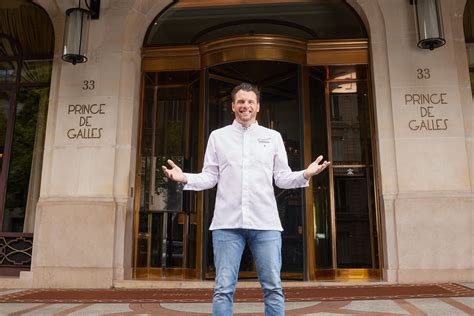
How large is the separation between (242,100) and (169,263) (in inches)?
202

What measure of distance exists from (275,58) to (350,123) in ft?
5.76

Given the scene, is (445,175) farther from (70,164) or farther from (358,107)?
(70,164)

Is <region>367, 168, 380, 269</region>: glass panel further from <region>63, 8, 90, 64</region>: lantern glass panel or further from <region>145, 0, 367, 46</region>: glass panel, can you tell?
<region>63, 8, 90, 64</region>: lantern glass panel

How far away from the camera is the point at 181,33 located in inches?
320

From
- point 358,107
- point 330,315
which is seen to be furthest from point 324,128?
point 330,315

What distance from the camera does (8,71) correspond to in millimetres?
8086

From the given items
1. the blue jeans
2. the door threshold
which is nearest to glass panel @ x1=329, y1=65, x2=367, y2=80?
the door threshold

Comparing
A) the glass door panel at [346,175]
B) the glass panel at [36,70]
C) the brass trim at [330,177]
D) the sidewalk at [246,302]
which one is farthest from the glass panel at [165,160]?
the brass trim at [330,177]

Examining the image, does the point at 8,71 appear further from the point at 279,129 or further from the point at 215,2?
the point at 279,129

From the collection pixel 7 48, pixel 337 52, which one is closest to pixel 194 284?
pixel 337 52

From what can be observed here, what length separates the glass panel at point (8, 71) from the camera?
802 centimetres

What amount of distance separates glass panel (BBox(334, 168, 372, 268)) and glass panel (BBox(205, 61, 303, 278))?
2.36ft

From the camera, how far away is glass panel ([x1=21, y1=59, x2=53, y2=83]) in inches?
313

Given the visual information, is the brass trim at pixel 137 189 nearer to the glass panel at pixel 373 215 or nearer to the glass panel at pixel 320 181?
the glass panel at pixel 320 181
